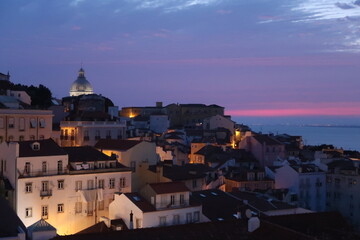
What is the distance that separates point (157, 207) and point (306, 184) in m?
22.6

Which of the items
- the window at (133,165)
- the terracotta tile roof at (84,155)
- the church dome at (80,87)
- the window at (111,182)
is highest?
the church dome at (80,87)

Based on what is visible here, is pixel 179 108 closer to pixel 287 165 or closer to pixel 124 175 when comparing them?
pixel 287 165

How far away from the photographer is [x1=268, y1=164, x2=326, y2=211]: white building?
51.8 metres

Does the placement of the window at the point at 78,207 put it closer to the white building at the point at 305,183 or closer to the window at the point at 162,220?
the window at the point at 162,220

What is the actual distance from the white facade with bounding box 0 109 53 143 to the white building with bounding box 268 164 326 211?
2285 cm

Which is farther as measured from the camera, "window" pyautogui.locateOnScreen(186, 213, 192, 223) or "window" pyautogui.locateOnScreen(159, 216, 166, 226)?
"window" pyautogui.locateOnScreen(186, 213, 192, 223)

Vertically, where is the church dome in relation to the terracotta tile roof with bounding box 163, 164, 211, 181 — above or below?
above

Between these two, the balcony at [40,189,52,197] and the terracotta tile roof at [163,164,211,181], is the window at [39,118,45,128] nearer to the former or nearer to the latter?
the terracotta tile roof at [163,164,211,181]

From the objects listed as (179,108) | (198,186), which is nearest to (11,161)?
(198,186)

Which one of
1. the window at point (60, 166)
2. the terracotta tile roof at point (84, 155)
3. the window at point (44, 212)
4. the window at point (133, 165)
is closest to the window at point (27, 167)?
the window at point (60, 166)

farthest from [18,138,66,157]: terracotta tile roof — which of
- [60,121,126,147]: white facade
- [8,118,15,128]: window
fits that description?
[60,121,126,147]: white facade

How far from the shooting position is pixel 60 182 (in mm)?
35594

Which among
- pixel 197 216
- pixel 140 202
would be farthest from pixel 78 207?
pixel 197 216

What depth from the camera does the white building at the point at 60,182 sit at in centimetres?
3412
